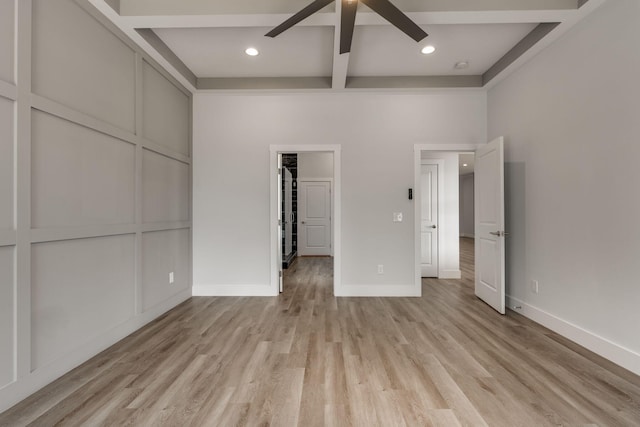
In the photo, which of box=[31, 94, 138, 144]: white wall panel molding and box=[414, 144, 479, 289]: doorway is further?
box=[414, 144, 479, 289]: doorway

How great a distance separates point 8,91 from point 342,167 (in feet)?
10.0

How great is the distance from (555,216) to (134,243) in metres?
4.04

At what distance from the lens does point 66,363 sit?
199cm

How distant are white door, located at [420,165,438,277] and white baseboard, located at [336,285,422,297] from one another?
1.26 m

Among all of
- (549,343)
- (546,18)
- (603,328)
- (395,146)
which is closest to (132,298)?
(395,146)

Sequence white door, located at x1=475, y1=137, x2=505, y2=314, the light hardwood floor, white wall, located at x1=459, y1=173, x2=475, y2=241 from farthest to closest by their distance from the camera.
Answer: white wall, located at x1=459, y1=173, x2=475, y2=241
white door, located at x1=475, y1=137, x2=505, y2=314
the light hardwood floor

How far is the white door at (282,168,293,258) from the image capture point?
6543 mm

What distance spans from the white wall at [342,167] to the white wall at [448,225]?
1082mm

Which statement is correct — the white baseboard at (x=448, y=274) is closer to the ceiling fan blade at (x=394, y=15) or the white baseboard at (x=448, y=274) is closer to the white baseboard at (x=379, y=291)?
the white baseboard at (x=379, y=291)

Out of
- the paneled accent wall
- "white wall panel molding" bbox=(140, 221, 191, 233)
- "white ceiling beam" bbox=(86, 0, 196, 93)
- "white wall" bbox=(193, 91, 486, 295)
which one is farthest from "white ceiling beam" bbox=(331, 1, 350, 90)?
"white wall panel molding" bbox=(140, 221, 191, 233)

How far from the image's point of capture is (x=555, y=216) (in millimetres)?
2682

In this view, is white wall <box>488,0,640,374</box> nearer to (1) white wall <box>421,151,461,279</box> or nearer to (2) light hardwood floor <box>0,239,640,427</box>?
(2) light hardwood floor <box>0,239,640,427</box>

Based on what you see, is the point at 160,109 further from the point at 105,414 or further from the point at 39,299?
the point at 105,414

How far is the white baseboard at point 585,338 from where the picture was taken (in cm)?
201
